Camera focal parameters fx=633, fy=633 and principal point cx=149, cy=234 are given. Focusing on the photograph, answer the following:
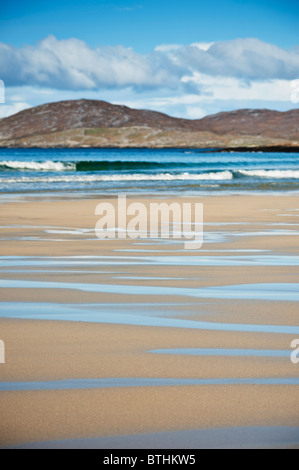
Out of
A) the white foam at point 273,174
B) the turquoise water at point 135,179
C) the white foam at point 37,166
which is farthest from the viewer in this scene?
the white foam at point 37,166

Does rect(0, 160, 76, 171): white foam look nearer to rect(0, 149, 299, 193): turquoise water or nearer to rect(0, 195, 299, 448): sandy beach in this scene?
rect(0, 149, 299, 193): turquoise water

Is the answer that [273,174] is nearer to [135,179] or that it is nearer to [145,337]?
[135,179]

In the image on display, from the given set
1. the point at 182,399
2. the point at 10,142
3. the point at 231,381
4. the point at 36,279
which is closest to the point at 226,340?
the point at 231,381

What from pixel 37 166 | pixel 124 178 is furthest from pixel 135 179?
pixel 37 166

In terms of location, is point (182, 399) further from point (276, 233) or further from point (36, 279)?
point (276, 233)

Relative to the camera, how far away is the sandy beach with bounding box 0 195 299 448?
274 cm

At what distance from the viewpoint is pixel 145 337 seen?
3910 millimetres

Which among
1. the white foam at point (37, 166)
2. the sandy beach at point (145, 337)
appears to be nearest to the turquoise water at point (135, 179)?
Answer: the white foam at point (37, 166)

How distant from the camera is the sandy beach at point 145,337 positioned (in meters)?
2.74

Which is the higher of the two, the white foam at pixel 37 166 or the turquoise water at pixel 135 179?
the white foam at pixel 37 166

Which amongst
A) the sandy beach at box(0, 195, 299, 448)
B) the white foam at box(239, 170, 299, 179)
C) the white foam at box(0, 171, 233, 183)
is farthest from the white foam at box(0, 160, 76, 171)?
the sandy beach at box(0, 195, 299, 448)

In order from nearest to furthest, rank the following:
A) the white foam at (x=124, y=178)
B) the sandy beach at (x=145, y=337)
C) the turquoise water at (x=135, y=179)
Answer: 1. the sandy beach at (x=145, y=337)
2. the turquoise water at (x=135, y=179)
3. the white foam at (x=124, y=178)

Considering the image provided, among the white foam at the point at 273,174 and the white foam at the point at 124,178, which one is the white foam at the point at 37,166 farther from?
the white foam at the point at 273,174

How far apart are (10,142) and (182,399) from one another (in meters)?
166
